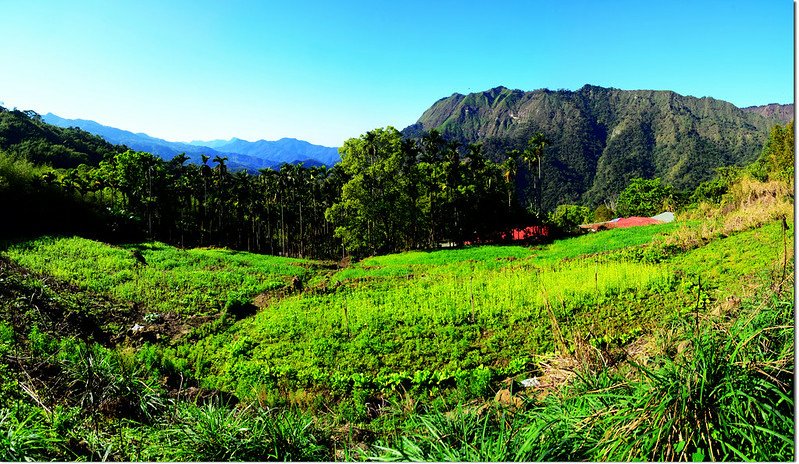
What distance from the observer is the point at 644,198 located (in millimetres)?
63781

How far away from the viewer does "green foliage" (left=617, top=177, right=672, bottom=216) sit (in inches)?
2398

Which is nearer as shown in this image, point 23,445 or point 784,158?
point 23,445

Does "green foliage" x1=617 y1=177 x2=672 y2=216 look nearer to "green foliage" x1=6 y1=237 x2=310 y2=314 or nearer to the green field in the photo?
the green field

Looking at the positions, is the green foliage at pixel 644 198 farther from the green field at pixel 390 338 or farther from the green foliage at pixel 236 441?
the green foliage at pixel 236 441

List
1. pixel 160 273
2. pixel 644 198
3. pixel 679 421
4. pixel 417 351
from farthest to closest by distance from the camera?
1. pixel 644 198
2. pixel 160 273
3. pixel 417 351
4. pixel 679 421

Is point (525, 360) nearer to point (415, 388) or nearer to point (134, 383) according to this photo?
point (415, 388)

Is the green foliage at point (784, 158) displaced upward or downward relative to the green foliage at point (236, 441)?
upward

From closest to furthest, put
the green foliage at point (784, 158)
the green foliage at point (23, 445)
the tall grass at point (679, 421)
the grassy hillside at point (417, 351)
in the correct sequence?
the tall grass at point (679, 421) < the grassy hillside at point (417, 351) < the green foliage at point (23, 445) < the green foliage at point (784, 158)

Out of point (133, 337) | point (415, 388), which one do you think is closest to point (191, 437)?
point (415, 388)

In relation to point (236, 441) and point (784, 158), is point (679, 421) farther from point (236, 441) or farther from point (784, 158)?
point (784, 158)

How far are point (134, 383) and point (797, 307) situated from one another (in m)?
6.18

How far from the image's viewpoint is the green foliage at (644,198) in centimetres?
6091

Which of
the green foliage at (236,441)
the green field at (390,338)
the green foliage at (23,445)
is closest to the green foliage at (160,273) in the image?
the green field at (390,338)

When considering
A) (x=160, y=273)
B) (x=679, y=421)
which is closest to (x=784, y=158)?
(x=679, y=421)
